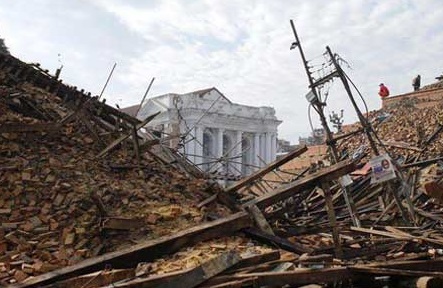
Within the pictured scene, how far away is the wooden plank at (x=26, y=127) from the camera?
8438 mm

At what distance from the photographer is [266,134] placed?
39.8m

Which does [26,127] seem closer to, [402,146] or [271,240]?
[271,240]

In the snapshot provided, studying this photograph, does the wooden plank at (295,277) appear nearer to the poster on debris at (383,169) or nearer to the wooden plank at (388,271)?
the wooden plank at (388,271)

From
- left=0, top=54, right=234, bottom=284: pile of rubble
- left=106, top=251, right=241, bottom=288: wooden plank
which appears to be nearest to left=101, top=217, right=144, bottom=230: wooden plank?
left=0, top=54, right=234, bottom=284: pile of rubble

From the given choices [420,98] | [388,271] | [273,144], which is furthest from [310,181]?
[273,144]

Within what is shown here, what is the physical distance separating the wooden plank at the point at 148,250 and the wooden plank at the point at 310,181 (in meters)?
0.67

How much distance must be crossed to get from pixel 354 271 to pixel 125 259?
261 cm

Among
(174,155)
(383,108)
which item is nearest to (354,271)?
(174,155)

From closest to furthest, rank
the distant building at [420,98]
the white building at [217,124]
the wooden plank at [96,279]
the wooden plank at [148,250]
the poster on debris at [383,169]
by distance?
the wooden plank at [96,279] → the wooden plank at [148,250] → the poster on debris at [383,169] → the distant building at [420,98] → the white building at [217,124]

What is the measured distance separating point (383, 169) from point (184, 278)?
4.97 meters

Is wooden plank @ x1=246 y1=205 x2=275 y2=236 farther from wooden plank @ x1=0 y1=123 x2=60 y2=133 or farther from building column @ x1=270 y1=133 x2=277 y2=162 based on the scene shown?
building column @ x1=270 y1=133 x2=277 y2=162

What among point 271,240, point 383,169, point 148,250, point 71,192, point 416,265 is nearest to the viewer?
point 416,265

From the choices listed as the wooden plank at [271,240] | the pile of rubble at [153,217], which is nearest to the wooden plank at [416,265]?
the pile of rubble at [153,217]

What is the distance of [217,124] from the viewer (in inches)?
1405
